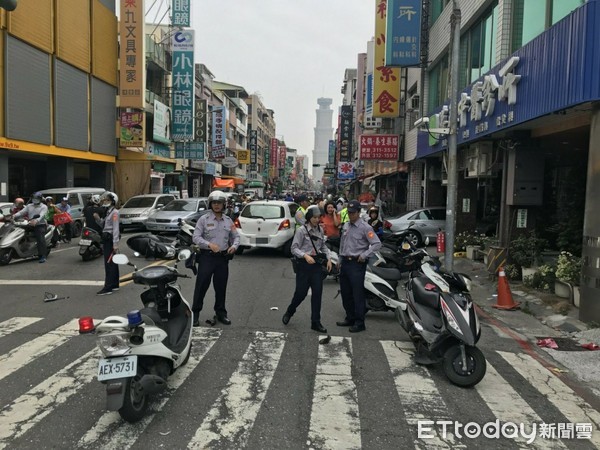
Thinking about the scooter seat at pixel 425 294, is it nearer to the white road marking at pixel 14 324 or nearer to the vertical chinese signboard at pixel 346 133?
the white road marking at pixel 14 324

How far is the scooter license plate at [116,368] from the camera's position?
12.1ft

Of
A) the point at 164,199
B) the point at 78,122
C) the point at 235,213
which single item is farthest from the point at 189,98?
the point at 235,213

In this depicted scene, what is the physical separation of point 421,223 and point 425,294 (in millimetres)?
12089

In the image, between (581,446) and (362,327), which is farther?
(362,327)

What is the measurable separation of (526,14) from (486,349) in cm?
784

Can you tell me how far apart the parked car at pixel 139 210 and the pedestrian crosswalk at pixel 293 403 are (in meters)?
14.6

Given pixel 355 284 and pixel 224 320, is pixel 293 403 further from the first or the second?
pixel 224 320

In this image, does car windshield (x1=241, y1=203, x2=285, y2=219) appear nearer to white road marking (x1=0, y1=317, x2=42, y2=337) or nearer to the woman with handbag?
the woman with handbag

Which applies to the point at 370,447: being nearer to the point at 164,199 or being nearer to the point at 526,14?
the point at 526,14

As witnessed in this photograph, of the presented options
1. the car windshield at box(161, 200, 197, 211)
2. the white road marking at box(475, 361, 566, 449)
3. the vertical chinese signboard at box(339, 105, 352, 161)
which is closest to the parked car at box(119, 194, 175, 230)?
the car windshield at box(161, 200, 197, 211)

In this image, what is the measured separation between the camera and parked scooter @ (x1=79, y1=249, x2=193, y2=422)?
3.72 meters

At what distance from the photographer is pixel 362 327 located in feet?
22.3

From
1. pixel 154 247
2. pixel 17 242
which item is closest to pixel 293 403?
pixel 154 247

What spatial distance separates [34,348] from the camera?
18.6 ft
